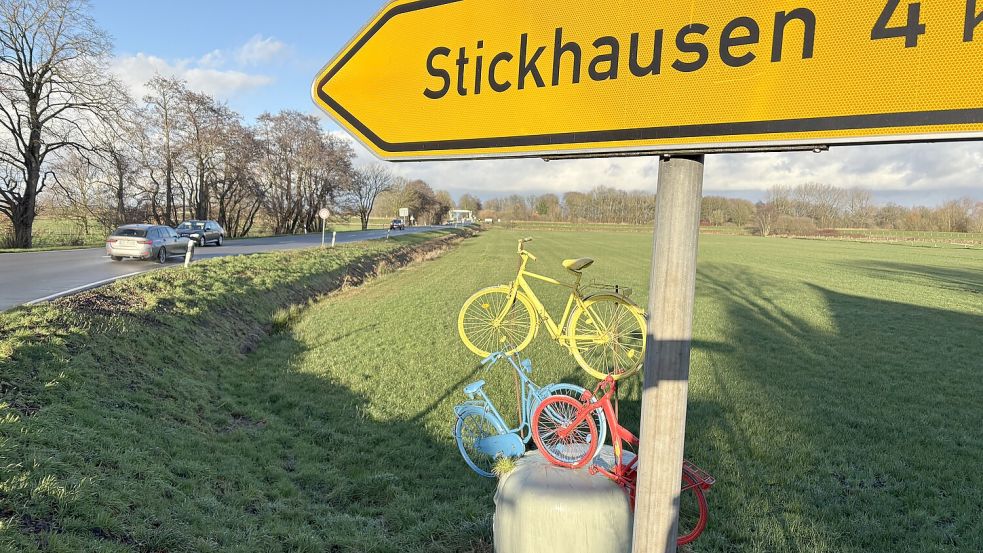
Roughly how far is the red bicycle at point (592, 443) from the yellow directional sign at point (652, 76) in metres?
2.17

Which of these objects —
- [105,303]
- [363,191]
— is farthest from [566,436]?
[363,191]

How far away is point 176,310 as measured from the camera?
8617mm

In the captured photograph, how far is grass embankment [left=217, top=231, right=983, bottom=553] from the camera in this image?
12.8 feet

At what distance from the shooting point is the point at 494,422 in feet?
13.9

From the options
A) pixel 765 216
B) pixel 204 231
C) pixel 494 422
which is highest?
pixel 765 216

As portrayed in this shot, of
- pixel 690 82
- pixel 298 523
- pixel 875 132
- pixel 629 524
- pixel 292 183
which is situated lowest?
pixel 298 523

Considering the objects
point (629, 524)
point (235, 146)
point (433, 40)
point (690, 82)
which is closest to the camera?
point (690, 82)

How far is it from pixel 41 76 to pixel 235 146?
14.0m

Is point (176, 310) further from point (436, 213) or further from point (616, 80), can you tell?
point (436, 213)

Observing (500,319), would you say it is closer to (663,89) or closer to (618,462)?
(618,462)

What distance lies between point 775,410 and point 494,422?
4323 mm

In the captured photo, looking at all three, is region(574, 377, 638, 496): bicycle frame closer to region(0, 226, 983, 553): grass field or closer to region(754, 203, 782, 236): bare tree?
region(0, 226, 983, 553): grass field

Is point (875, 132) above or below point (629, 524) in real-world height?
above

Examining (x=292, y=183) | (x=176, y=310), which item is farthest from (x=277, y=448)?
(x=292, y=183)
